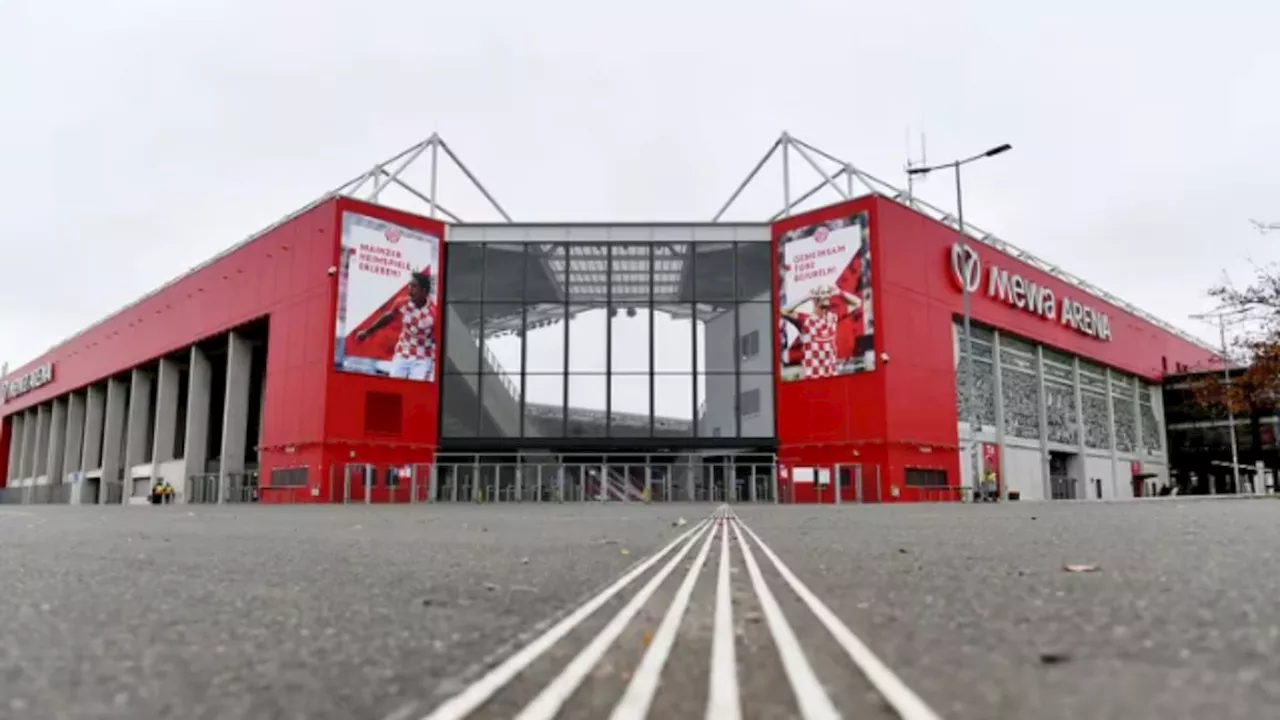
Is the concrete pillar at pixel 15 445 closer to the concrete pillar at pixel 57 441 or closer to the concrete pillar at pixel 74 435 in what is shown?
the concrete pillar at pixel 57 441

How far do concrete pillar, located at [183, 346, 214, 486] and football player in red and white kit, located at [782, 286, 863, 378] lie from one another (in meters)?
25.7

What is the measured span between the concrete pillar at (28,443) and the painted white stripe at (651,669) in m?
71.7

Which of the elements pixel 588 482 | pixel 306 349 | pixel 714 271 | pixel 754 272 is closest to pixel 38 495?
pixel 306 349

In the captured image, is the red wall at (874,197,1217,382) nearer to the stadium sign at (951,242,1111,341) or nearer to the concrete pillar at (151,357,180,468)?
the stadium sign at (951,242,1111,341)

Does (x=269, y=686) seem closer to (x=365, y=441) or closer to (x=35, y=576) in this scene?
(x=35, y=576)

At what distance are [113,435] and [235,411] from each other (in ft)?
54.0

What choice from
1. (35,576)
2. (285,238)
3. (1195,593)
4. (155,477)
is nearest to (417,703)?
(1195,593)

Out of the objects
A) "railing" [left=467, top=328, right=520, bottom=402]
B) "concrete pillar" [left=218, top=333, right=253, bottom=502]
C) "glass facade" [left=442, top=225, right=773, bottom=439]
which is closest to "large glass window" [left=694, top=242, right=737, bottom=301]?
"glass facade" [left=442, top=225, right=773, bottom=439]

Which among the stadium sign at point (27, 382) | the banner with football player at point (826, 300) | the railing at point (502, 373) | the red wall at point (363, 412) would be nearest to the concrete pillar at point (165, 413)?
the red wall at point (363, 412)

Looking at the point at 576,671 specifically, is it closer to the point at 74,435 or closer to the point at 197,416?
the point at 197,416

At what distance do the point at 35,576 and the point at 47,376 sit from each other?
64386mm

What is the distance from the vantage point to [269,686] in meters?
1.82

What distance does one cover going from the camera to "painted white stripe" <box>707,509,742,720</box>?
154 centimetres

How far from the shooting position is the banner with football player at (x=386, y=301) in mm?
31188
